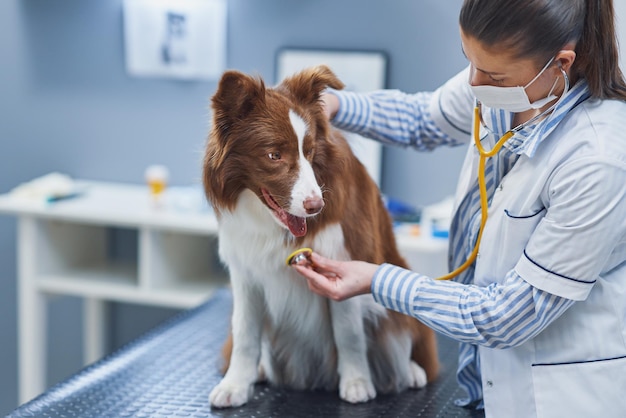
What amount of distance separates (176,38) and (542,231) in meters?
2.29

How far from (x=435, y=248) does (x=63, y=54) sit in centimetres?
187

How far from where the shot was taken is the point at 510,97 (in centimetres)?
125

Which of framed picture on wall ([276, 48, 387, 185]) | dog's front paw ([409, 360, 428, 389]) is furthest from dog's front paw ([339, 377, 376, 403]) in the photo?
framed picture on wall ([276, 48, 387, 185])

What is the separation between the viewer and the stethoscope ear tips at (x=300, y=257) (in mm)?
1433

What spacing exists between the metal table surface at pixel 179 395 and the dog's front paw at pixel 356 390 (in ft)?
0.04

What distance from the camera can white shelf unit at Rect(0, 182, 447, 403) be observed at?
9.44 feet

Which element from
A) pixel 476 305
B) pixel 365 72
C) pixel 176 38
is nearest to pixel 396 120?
pixel 476 305

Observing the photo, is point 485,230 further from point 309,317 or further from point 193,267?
point 193,267

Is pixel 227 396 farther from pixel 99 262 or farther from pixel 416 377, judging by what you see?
pixel 99 262

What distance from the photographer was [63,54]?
11.2ft

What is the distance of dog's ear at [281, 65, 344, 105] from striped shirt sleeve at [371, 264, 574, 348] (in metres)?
0.34

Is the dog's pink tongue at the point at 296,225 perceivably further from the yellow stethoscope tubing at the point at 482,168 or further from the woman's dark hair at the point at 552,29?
the woman's dark hair at the point at 552,29

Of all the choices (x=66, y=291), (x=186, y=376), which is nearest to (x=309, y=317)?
(x=186, y=376)

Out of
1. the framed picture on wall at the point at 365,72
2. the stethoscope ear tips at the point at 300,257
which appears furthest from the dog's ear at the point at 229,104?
the framed picture on wall at the point at 365,72
